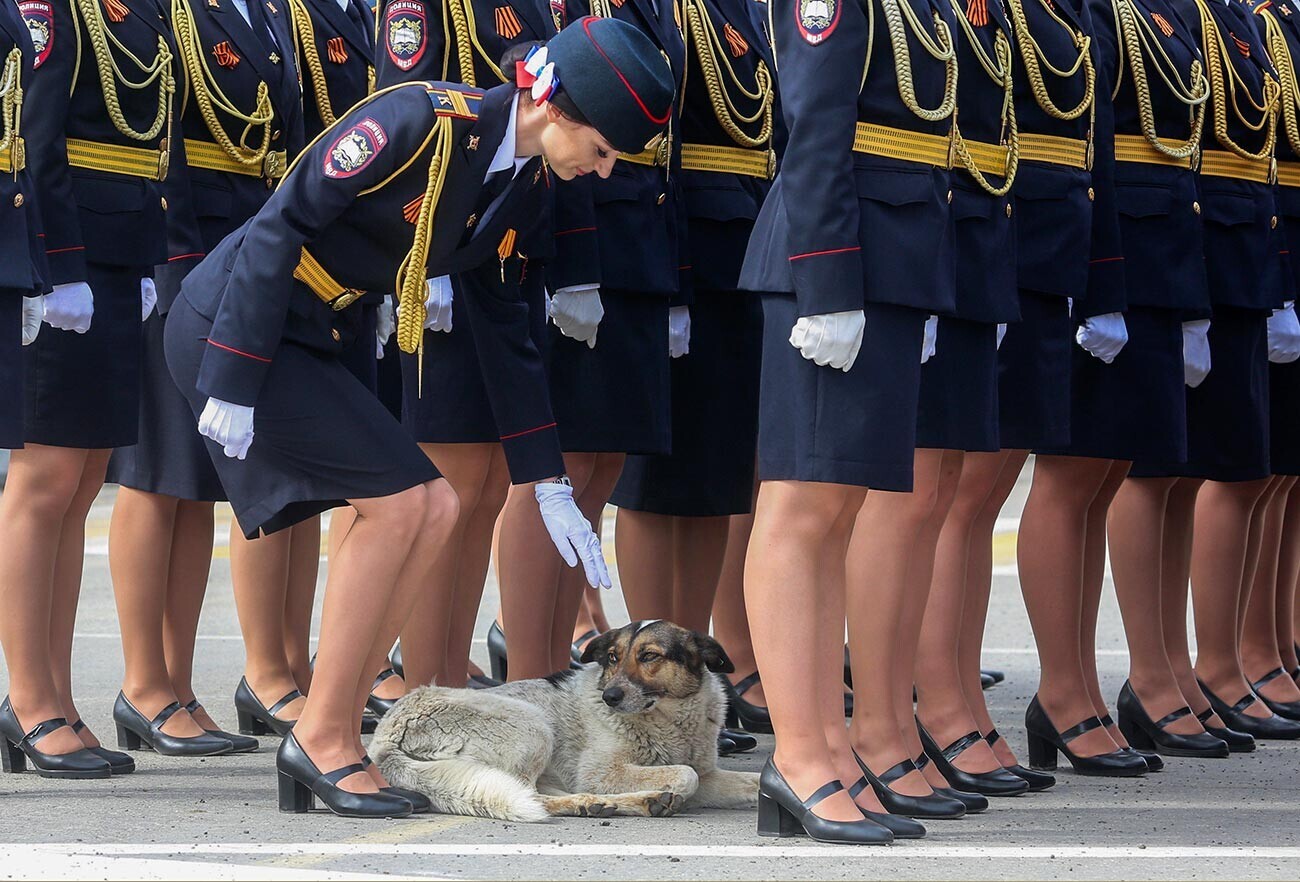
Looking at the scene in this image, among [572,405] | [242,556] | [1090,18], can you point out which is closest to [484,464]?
[572,405]

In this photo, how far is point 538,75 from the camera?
4438 millimetres

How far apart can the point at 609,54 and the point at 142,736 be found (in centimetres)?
251

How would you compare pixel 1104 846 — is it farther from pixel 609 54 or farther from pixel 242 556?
pixel 242 556

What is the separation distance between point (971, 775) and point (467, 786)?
1285 millimetres

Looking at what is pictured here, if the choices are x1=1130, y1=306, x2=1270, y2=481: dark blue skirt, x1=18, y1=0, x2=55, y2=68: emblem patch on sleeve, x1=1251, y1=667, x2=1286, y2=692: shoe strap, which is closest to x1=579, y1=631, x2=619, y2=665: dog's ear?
x1=1130, y1=306, x2=1270, y2=481: dark blue skirt

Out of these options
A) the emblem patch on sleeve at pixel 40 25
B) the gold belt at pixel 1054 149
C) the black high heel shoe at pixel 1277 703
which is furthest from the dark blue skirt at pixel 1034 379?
the emblem patch on sleeve at pixel 40 25

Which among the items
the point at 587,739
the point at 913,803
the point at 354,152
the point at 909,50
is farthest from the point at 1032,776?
the point at 354,152

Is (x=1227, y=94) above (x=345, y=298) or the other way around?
above

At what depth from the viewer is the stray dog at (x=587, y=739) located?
15.7 feet

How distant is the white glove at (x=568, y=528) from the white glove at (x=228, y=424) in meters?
0.81

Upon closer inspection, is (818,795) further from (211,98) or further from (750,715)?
(211,98)

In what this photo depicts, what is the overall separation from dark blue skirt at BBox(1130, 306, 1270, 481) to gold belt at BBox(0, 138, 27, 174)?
11.3 ft

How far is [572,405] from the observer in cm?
575

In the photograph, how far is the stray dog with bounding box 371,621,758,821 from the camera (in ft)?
15.7
